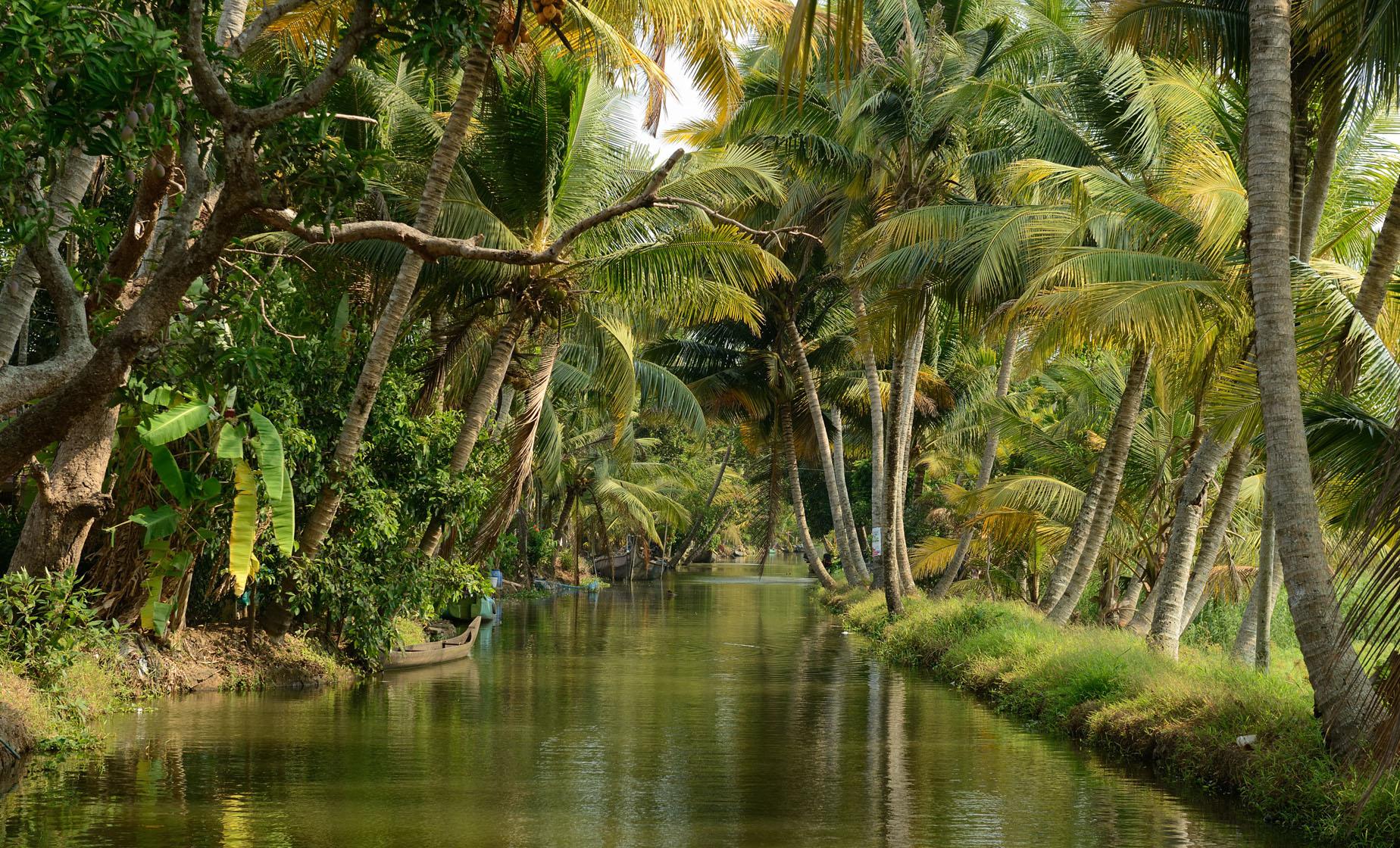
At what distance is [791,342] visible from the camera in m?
30.7

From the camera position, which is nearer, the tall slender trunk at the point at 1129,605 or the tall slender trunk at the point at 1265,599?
the tall slender trunk at the point at 1265,599

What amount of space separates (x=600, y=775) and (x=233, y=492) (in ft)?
19.5

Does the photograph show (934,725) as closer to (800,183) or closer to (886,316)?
(886,316)

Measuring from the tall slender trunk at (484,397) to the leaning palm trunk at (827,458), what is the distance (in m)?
11.7

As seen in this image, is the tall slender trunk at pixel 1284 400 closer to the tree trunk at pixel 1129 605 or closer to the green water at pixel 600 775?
the green water at pixel 600 775

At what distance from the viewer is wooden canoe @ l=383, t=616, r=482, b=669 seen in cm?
1953

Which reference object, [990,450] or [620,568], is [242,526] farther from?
[620,568]

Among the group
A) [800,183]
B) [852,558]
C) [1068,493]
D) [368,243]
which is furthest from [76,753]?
[852,558]

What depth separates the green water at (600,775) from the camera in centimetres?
894

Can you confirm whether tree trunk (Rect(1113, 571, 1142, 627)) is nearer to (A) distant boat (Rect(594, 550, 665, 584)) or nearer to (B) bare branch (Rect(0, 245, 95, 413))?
(B) bare branch (Rect(0, 245, 95, 413))

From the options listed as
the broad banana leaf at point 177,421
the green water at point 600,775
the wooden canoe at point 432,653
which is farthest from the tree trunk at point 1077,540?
the broad banana leaf at point 177,421

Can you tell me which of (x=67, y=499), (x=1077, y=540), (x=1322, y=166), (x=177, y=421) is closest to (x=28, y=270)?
(x=177, y=421)

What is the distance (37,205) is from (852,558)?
1051 inches

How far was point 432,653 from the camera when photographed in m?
20.5
